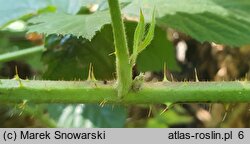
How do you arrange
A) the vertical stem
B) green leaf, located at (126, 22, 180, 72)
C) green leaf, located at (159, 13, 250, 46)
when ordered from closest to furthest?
the vertical stem
green leaf, located at (159, 13, 250, 46)
green leaf, located at (126, 22, 180, 72)

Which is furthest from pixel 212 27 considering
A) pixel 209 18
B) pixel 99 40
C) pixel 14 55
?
pixel 14 55

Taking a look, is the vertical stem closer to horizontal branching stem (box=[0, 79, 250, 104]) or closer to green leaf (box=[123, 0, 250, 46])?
horizontal branching stem (box=[0, 79, 250, 104])

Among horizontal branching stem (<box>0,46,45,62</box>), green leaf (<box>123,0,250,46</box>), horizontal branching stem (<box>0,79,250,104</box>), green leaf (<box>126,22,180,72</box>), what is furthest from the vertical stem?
green leaf (<box>126,22,180,72</box>)

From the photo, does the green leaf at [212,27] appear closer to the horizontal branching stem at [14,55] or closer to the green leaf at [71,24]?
the green leaf at [71,24]

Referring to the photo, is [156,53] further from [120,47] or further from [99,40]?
[120,47]

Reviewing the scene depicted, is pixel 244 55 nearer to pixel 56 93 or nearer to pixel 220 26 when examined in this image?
pixel 220 26

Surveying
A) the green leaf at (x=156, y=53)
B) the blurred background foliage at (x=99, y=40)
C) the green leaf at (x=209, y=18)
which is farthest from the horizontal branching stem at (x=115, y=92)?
the green leaf at (x=156, y=53)

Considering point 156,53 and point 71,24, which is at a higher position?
point 71,24
